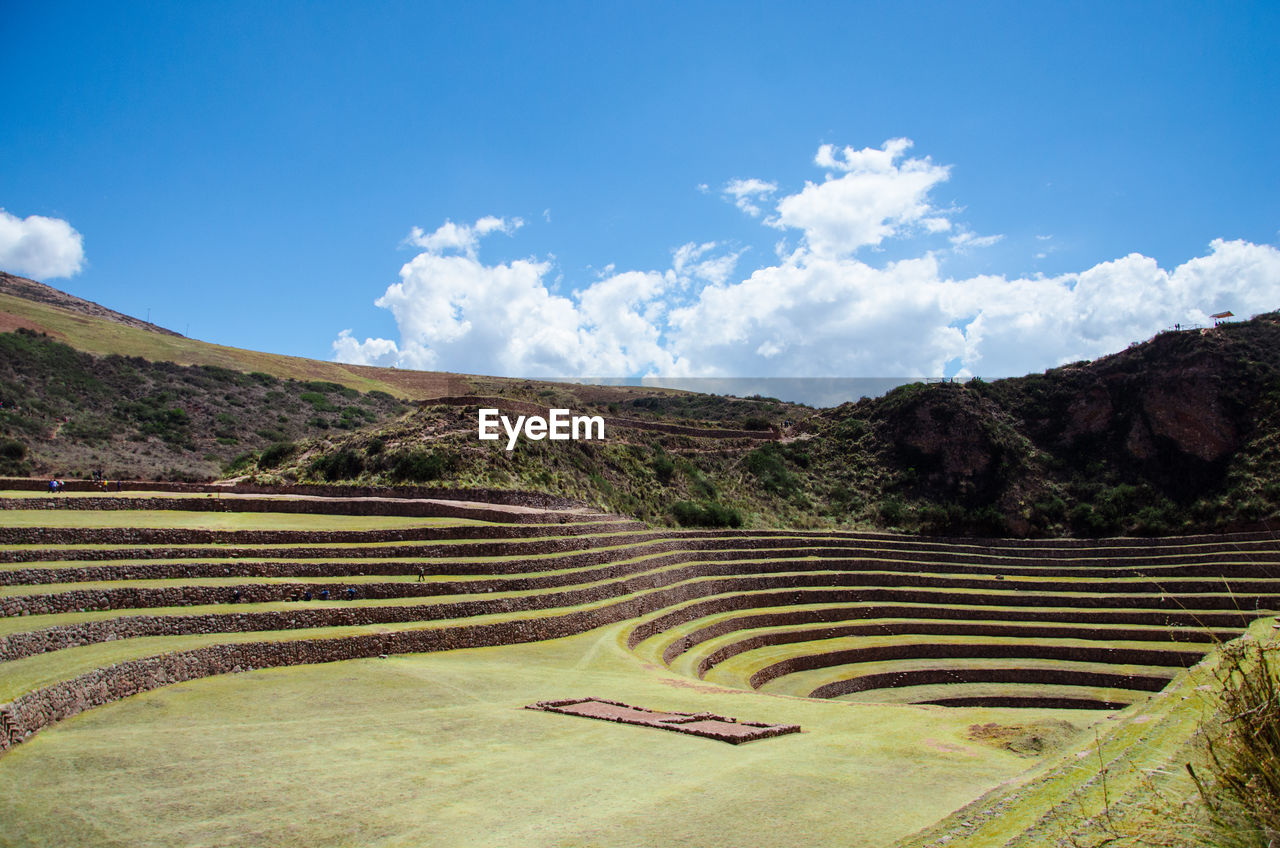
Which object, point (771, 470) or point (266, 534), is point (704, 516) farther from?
point (266, 534)

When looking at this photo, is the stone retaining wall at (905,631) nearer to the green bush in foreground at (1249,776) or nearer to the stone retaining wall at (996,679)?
the stone retaining wall at (996,679)

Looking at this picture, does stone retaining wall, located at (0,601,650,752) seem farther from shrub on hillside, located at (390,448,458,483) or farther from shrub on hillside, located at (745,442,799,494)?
A: shrub on hillside, located at (745,442,799,494)

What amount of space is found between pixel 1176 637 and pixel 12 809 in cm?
2964

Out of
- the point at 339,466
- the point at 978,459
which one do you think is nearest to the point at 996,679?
the point at 978,459

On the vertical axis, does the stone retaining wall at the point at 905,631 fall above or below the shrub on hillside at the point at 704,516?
below

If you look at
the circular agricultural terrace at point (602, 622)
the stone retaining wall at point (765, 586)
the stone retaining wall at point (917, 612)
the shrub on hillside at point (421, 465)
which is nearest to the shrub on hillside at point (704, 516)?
the circular agricultural terrace at point (602, 622)

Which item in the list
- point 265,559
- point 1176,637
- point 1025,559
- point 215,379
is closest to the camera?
point 265,559

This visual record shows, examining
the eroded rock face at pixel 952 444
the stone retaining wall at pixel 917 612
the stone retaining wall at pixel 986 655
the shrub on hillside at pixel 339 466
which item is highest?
the eroded rock face at pixel 952 444

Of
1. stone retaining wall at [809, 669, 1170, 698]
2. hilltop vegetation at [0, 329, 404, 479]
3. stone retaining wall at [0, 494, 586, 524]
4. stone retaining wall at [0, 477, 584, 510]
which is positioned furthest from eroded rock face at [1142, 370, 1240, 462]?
hilltop vegetation at [0, 329, 404, 479]

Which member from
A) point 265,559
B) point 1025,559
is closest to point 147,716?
point 265,559

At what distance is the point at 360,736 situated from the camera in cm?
1006

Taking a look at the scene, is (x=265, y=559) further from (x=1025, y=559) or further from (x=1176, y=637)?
(x=1025, y=559)

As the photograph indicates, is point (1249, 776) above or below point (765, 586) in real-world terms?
above

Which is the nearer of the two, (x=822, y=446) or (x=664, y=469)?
(x=664, y=469)
